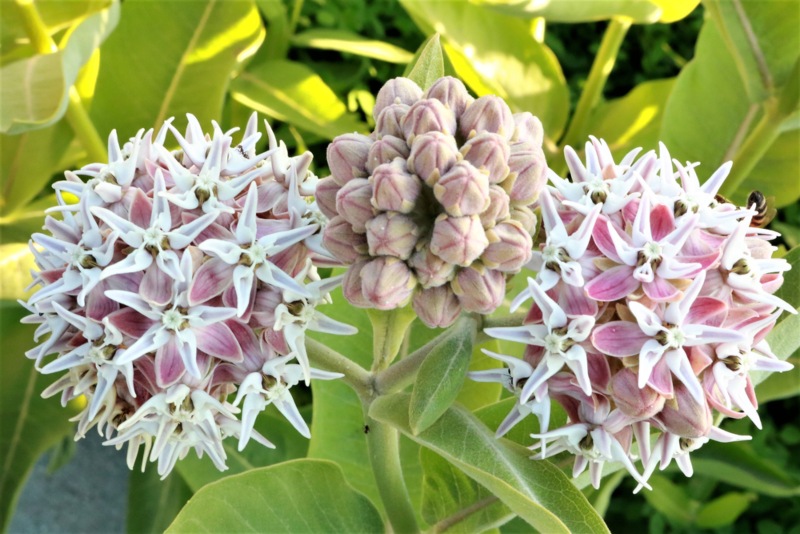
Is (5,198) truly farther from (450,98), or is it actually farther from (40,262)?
(450,98)

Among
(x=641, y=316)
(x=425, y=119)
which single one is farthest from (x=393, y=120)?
(x=641, y=316)

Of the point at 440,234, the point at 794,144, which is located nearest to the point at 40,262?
the point at 440,234

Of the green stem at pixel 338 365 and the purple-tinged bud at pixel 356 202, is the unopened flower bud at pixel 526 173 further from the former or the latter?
the green stem at pixel 338 365

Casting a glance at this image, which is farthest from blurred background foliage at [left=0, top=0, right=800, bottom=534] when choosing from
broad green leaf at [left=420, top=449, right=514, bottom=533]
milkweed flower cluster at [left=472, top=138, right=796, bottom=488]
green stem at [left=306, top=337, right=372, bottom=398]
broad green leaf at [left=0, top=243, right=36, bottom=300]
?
milkweed flower cluster at [left=472, top=138, right=796, bottom=488]

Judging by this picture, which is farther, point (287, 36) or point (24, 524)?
point (24, 524)

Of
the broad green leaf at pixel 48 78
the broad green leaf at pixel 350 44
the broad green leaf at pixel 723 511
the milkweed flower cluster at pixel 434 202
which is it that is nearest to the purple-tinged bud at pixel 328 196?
the milkweed flower cluster at pixel 434 202

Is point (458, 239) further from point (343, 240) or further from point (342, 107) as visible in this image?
point (342, 107)

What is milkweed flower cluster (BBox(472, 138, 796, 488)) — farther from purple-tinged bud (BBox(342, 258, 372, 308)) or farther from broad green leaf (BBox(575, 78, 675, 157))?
broad green leaf (BBox(575, 78, 675, 157))
